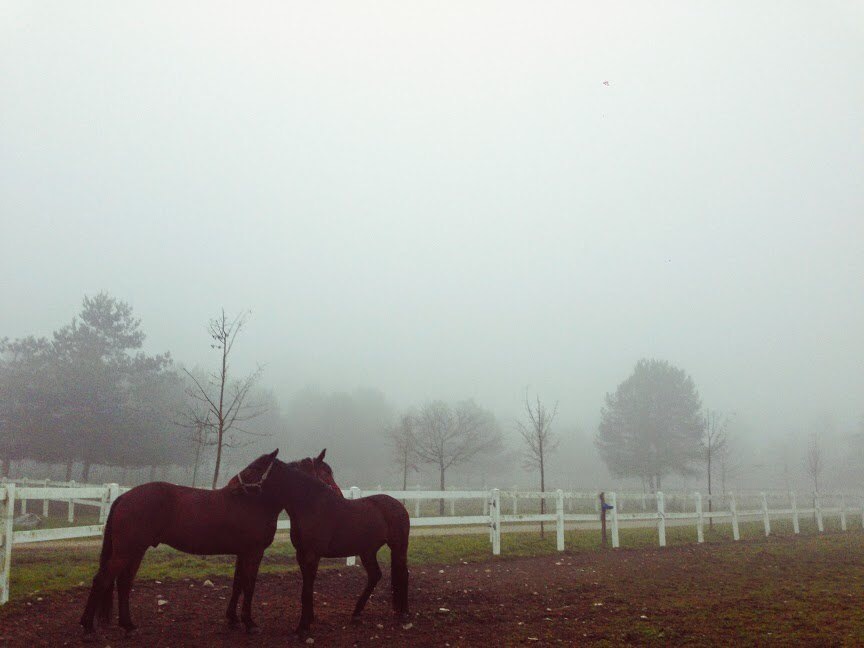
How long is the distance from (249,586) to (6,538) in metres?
3.68

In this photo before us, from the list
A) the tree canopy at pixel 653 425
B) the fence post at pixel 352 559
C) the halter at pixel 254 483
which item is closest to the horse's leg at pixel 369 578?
the halter at pixel 254 483

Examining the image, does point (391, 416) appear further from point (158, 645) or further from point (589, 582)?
point (158, 645)

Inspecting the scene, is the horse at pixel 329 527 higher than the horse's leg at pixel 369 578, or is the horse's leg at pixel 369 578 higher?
the horse at pixel 329 527

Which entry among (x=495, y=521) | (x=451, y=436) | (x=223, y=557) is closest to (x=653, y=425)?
(x=451, y=436)

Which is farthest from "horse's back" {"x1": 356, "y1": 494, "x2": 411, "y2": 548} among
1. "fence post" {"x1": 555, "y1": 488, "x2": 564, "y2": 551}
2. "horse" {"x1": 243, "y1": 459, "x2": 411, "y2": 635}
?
"fence post" {"x1": 555, "y1": 488, "x2": 564, "y2": 551}

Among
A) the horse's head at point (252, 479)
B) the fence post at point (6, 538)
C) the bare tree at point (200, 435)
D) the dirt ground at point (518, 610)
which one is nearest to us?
the dirt ground at point (518, 610)

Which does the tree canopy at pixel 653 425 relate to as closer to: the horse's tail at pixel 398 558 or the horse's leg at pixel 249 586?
the horse's tail at pixel 398 558

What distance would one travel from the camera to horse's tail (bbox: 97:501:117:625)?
604cm

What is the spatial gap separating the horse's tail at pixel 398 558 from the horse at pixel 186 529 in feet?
4.79

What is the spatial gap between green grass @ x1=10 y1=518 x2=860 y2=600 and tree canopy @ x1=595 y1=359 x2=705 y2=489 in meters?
22.3

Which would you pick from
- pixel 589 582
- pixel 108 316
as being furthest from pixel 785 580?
pixel 108 316

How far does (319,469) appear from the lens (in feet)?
24.7

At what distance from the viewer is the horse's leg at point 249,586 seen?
6316 millimetres

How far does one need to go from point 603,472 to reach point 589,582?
66.0m
